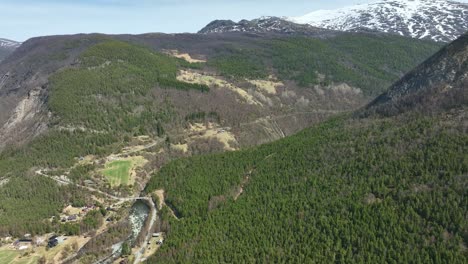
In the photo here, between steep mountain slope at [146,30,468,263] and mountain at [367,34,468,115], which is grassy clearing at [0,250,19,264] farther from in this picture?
mountain at [367,34,468,115]

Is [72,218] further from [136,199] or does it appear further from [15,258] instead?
[136,199]

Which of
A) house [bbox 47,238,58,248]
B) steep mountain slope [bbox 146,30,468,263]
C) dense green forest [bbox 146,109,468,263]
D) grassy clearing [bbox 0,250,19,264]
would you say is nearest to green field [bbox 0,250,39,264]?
grassy clearing [bbox 0,250,19,264]

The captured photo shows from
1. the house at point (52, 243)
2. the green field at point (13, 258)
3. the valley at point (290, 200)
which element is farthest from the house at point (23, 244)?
the house at point (52, 243)

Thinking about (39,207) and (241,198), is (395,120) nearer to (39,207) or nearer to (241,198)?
(241,198)

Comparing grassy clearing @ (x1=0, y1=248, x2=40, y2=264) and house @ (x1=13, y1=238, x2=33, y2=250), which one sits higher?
house @ (x1=13, y1=238, x2=33, y2=250)

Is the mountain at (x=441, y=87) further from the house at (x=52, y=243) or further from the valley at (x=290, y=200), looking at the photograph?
the house at (x=52, y=243)
